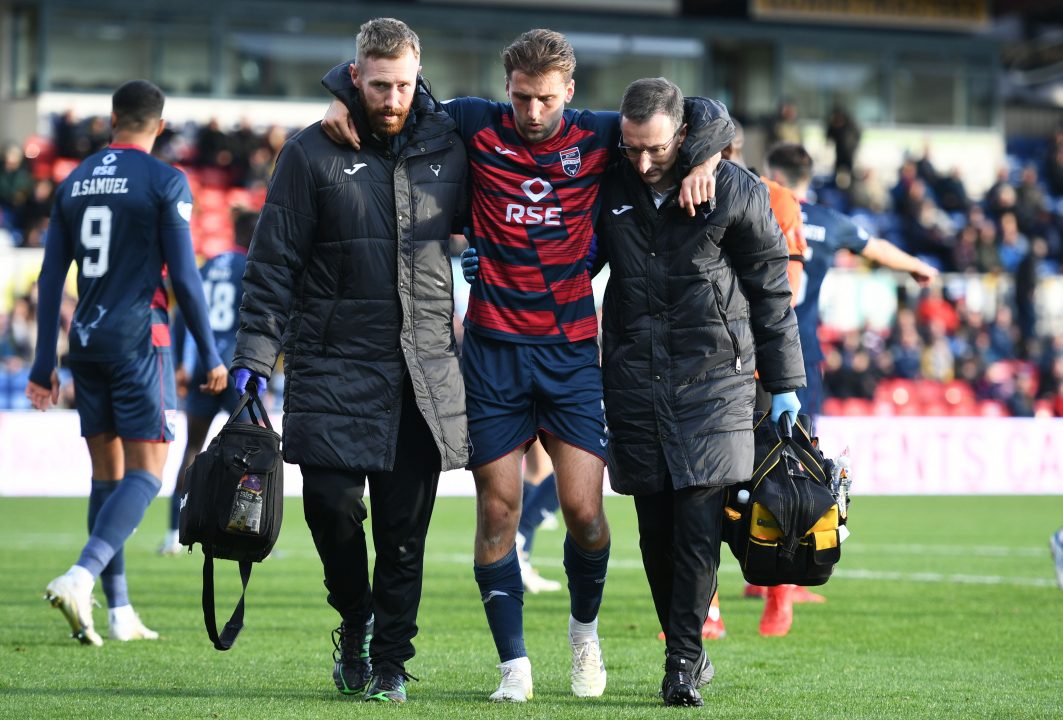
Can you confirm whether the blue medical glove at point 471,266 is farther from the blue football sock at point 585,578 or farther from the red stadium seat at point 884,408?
the red stadium seat at point 884,408

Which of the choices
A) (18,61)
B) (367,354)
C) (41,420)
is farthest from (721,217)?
(18,61)

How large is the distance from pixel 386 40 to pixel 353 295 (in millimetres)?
865

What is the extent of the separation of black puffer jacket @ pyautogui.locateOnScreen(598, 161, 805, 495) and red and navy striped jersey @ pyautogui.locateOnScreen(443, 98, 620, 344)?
146 mm

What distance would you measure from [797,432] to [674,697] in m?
1.08

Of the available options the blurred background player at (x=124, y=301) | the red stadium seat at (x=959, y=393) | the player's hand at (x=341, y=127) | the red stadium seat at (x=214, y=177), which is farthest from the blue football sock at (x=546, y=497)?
the red stadium seat at (x=214, y=177)

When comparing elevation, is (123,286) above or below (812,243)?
below

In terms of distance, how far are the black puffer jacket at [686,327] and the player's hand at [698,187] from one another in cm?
9

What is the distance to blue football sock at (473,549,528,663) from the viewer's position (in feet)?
18.8

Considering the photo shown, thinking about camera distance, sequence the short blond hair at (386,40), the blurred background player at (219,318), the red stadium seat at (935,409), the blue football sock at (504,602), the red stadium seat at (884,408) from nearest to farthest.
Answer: the short blond hair at (386,40), the blue football sock at (504,602), the blurred background player at (219,318), the red stadium seat at (884,408), the red stadium seat at (935,409)

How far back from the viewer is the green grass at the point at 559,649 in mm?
5574

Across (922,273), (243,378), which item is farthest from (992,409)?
(243,378)

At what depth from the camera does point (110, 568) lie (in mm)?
7312

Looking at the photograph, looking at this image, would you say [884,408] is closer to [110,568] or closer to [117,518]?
[110,568]

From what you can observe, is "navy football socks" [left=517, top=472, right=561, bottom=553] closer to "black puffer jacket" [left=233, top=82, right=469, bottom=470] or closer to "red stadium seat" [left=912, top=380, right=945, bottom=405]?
"black puffer jacket" [left=233, top=82, right=469, bottom=470]
